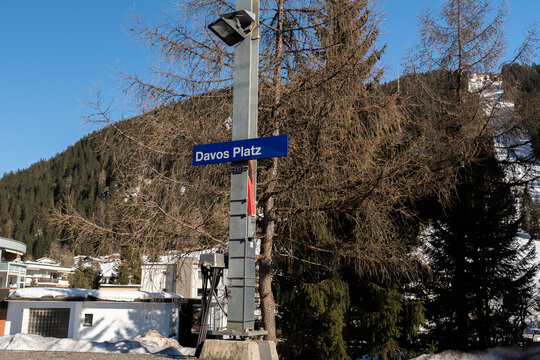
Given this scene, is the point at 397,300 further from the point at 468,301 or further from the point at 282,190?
the point at 282,190

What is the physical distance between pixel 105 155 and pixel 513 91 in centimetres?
1155

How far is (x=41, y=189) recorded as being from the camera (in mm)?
154750

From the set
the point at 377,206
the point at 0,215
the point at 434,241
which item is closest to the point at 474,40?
the point at 434,241

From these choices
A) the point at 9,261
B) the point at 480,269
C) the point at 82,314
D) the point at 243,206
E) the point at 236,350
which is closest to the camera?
the point at 236,350

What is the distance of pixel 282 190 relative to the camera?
980 cm

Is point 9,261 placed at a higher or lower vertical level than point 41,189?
lower

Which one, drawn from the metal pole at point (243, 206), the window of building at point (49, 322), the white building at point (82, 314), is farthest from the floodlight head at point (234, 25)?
the window of building at point (49, 322)

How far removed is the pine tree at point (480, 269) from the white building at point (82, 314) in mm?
12882

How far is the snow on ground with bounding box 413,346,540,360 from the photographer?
13.3 ft

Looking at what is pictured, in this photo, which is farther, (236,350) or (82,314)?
(82,314)

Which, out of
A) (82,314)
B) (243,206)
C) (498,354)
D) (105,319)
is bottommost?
(105,319)

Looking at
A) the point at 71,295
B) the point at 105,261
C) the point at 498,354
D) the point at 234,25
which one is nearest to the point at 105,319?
the point at 71,295

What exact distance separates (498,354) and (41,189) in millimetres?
168084

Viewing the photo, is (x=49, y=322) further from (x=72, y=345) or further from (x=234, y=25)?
(x=234, y=25)
